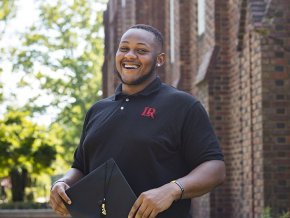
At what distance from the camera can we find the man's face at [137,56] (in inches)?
122

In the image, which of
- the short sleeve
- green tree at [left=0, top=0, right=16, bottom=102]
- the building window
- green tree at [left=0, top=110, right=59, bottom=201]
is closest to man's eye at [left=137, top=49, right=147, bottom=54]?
the short sleeve

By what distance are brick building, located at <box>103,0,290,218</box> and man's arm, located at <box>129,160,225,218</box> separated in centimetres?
498

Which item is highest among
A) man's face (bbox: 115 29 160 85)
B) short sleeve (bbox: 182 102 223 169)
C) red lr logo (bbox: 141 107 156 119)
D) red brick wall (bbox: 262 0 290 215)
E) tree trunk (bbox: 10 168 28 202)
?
man's face (bbox: 115 29 160 85)

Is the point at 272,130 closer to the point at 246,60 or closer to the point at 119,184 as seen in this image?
the point at 246,60

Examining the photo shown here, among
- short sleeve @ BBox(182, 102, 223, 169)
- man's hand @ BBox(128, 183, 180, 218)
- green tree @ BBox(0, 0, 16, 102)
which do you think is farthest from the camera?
green tree @ BBox(0, 0, 16, 102)

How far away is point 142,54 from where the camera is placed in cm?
310

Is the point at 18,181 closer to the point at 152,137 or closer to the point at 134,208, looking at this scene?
the point at 152,137

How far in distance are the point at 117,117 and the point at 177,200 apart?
1.46ft

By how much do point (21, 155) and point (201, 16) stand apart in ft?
29.8

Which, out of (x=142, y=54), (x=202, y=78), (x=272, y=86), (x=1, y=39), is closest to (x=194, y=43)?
(x=202, y=78)

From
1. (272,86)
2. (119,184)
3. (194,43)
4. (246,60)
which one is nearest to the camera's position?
(119,184)

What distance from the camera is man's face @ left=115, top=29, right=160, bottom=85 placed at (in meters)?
3.09

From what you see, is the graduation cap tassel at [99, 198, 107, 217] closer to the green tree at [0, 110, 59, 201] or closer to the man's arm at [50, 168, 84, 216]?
the man's arm at [50, 168, 84, 216]

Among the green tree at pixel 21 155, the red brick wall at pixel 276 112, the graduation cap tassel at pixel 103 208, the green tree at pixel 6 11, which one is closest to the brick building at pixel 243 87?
the red brick wall at pixel 276 112
